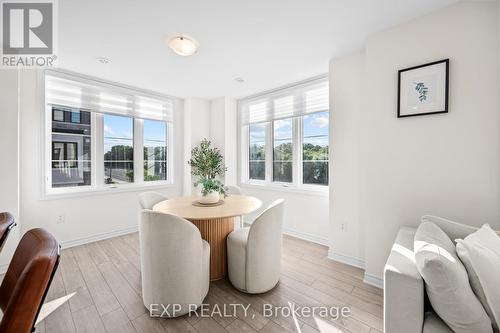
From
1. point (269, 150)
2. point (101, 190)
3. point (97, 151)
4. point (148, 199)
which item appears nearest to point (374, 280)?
point (269, 150)

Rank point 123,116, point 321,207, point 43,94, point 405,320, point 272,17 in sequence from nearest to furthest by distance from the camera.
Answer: point 405,320
point 272,17
point 43,94
point 321,207
point 123,116

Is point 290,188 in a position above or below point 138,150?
below

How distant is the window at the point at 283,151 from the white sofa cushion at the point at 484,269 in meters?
2.49

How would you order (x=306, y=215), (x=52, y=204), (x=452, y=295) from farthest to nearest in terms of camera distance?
(x=306, y=215)
(x=52, y=204)
(x=452, y=295)

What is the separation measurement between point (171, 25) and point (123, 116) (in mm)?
2153

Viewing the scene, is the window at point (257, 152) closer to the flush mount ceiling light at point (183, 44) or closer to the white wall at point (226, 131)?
the white wall at point (226, 131)

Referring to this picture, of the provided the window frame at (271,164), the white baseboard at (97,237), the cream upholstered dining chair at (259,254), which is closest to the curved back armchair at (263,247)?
the cream upholstered dining chair at (259,254)

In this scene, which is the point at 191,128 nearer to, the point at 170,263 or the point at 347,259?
the point at 170,263

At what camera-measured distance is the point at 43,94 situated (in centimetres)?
272

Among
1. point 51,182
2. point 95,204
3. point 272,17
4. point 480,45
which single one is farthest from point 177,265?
point 480,45

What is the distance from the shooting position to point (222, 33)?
79.8 inches

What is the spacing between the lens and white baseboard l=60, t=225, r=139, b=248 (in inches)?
114

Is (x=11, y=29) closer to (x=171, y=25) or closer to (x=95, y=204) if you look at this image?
(x=171, y=25)

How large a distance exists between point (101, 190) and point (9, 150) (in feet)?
3.70
